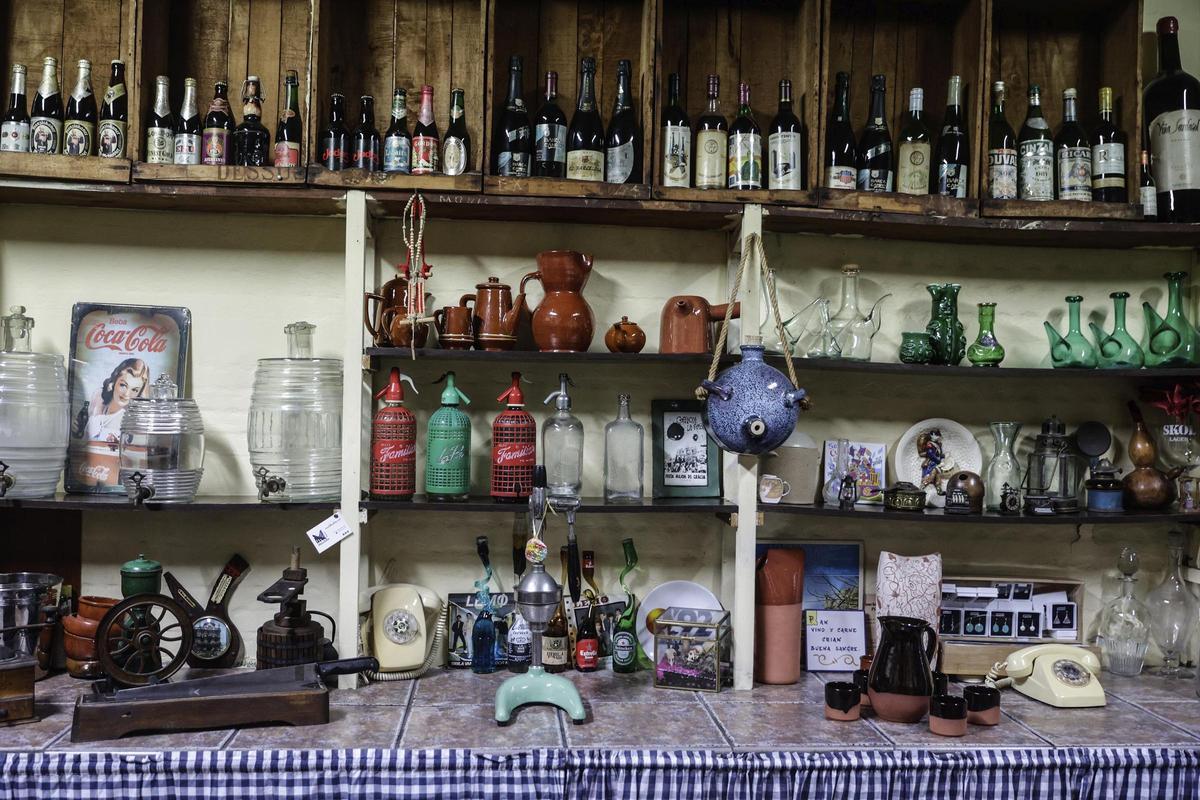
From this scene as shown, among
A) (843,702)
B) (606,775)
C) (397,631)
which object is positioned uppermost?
(397,631)

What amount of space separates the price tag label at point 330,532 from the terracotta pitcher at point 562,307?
706mm

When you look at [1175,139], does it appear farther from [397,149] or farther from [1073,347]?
[397,149]

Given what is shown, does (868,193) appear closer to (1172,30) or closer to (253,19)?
(1172,30)

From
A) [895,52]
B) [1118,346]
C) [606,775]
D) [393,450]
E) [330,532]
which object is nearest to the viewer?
[606,775]

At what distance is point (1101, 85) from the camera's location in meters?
2.82

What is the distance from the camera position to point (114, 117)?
8.40ft

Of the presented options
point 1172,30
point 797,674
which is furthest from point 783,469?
point 1172,30

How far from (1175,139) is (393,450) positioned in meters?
2.36

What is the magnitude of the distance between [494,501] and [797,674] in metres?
0.96

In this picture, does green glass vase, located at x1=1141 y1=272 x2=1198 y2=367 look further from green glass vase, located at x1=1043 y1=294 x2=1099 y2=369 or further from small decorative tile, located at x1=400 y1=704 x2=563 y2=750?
small decorative tile, located at x1=400 y1=704 x2=563 y2=750

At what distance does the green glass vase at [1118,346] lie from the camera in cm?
273

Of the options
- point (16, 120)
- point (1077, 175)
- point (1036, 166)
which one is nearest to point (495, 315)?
point (16, 120)

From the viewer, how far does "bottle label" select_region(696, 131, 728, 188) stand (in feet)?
8.49

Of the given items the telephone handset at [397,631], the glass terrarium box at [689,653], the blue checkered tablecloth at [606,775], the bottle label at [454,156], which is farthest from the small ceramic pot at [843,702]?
the bottle label at [454,156]
